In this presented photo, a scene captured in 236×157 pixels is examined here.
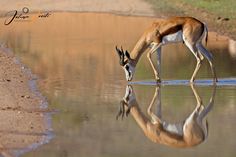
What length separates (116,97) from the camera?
14711 mm

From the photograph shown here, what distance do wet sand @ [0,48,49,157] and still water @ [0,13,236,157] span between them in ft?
0.77

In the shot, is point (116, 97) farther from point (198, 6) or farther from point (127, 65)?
point (198, 6)

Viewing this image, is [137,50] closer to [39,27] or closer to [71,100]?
[71,100]

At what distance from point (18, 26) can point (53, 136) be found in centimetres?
2016

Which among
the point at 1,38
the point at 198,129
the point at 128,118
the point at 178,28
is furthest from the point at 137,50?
the point at 1,38

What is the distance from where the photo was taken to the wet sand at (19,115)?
10.6 m

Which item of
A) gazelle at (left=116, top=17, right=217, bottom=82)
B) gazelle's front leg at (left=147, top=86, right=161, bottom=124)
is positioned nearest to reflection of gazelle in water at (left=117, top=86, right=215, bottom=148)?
gazelle's front leg at (left=147, top=86, right=161, bottom=124)

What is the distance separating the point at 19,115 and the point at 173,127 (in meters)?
2.47

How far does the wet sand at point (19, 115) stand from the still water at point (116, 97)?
0.77 feet

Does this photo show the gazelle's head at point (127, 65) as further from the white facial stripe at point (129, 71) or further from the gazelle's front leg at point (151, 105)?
the gazelle's front leg at point (151, 105)

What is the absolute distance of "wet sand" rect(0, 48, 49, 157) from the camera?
10602 mm

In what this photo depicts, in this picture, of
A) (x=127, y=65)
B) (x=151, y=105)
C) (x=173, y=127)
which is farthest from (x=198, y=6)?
(x=173, y=127)

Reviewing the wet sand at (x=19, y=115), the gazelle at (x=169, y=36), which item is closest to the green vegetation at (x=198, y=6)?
the gazelle at (x=169, y=36)

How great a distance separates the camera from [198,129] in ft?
38.8
